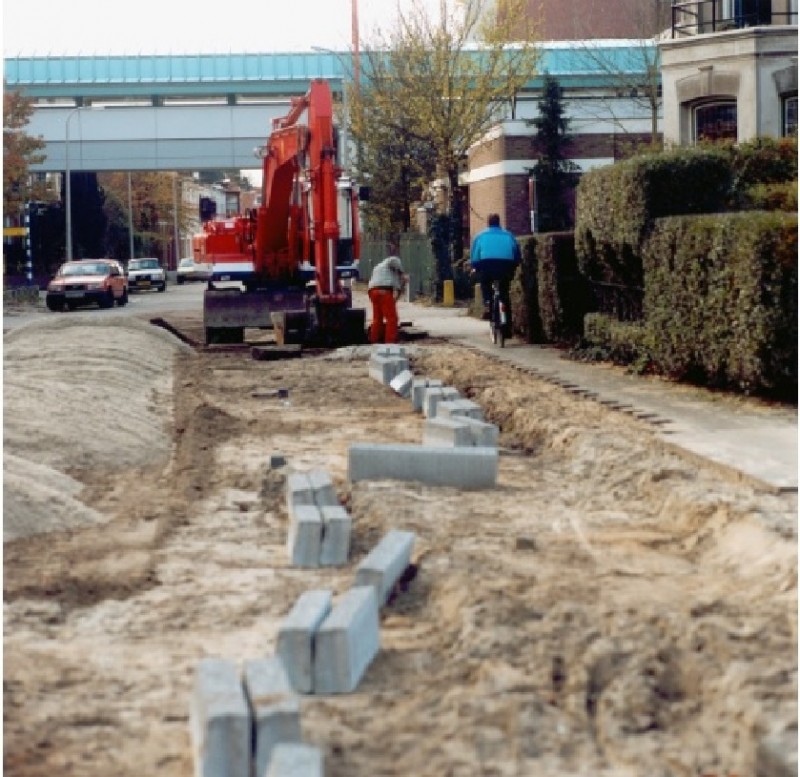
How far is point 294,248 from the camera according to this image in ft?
84.4

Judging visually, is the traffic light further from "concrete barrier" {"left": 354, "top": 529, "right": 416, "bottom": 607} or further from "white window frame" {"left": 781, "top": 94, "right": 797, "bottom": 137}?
"concrete barrier" {"left": 354, "top": 529, "right": 416, "bottom": 607}

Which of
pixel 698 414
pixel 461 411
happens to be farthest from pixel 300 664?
pixel 698 414

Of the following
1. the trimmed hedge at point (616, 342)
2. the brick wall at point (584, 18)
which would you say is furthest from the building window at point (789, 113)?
the brick wall at point (584, 18)

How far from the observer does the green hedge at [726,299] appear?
514 inches

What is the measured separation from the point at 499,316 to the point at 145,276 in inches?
1792

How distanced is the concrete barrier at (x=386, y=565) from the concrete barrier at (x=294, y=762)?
2332 mm

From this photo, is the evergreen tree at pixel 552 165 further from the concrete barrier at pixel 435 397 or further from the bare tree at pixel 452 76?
the concrete barrier at pixel 435 397

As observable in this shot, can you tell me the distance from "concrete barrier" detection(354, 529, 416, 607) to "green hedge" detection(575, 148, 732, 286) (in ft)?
32.9

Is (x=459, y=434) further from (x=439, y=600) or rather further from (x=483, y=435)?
(x=439, y=600)

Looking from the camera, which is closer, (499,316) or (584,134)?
(499,316)

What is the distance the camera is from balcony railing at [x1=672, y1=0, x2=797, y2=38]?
30391 millimetres

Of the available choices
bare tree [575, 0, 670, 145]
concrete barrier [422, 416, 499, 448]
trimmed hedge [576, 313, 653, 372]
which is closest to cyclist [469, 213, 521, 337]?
trimmed hedge [576, 313, 653, 372]

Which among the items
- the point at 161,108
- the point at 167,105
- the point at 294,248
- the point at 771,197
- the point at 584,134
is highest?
the point at 167,105

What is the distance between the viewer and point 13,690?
6008mm
